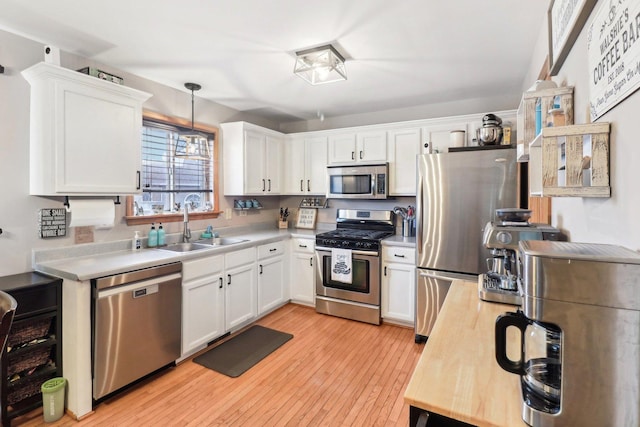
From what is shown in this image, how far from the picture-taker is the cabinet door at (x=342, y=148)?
3926 millimetres

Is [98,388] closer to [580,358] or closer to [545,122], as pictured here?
[580,358]

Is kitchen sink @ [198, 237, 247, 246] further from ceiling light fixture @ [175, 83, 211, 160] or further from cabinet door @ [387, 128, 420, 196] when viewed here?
cabinet door @ [387, 128, 420, 196]

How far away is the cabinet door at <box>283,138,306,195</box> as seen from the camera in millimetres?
4316

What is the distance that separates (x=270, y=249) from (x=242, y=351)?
3.76 feet

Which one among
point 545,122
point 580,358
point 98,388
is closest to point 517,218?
point 545,122

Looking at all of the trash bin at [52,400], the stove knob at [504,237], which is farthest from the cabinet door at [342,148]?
the trash bin at [52,400]

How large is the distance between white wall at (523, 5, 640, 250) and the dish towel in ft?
7.57

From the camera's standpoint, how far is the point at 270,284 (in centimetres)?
365

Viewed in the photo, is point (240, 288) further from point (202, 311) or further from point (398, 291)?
point (398, 291)

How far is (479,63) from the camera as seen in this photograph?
265 centimetres

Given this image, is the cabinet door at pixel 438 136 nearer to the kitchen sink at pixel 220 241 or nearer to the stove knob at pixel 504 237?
the stove knob at pixel 504 237

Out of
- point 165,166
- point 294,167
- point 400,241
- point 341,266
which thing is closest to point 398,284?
point 400,241

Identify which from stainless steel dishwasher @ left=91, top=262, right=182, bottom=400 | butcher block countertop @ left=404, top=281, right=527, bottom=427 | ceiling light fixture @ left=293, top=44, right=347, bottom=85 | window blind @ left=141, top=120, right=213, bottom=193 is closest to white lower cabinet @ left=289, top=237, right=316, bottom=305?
window blind @ left=141, top=120, right=213, bottom=193

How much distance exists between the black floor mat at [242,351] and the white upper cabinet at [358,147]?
2.14 m
